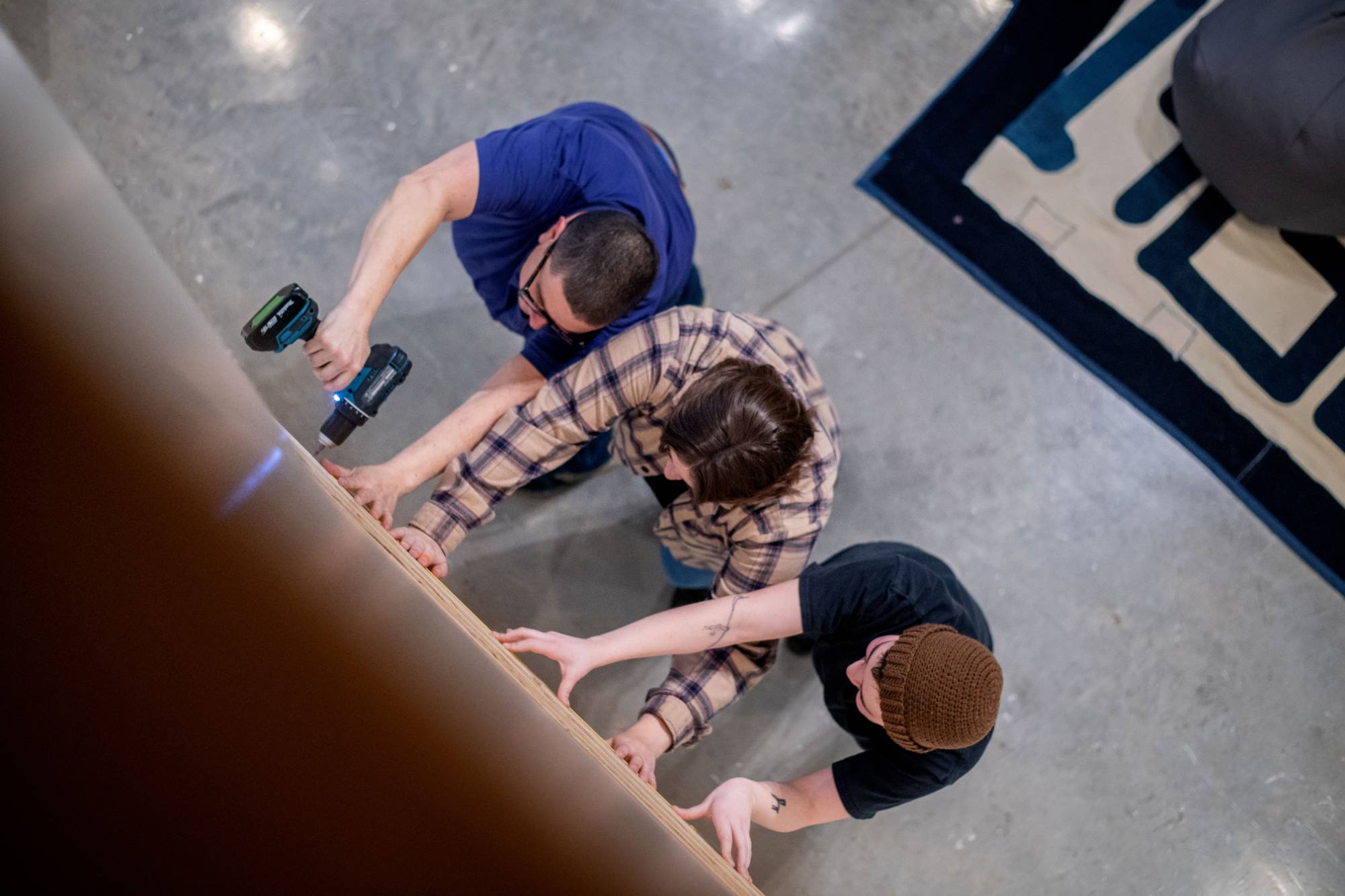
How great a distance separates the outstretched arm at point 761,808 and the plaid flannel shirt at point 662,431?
0.49 ft

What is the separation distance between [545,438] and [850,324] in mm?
1268

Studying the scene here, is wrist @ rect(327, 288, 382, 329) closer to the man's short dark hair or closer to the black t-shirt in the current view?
the man's short dark hair

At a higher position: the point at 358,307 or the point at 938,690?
the point at 358,307

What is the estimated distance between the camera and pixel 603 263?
1558mm

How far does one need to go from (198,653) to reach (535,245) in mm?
1497

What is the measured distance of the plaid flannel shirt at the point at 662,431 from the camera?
60.5 inches

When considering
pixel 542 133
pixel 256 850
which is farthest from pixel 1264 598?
pixel 256 850

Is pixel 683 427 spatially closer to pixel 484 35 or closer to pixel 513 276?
pixel 513 276

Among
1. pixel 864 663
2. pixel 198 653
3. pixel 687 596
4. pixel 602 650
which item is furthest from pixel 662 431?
pixel 198 653

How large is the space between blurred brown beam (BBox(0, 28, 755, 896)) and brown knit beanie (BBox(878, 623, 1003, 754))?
0.87 m

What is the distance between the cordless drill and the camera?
4.52ft

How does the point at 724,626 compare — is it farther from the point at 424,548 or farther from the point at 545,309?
the point at 545,309

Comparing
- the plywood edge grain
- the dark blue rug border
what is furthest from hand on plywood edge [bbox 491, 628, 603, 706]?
the dark blue rug border

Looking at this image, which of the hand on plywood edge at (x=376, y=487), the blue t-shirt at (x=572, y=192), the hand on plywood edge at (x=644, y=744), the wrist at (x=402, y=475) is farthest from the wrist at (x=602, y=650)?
the blue t-shirt at (x=572, y=192)
